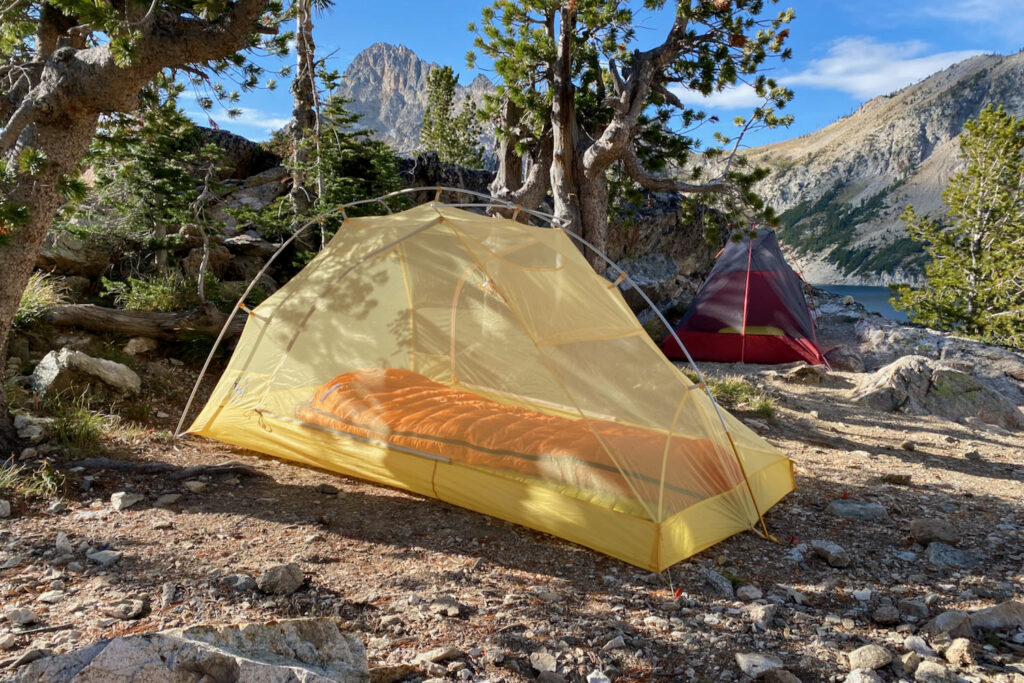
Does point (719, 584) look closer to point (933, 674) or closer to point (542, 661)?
point (933, 674)

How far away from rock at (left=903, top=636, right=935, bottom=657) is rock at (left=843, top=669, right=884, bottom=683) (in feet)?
1.26

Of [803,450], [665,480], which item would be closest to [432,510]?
[665,480]

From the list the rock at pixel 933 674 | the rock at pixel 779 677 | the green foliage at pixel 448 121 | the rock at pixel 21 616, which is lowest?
the rock at pixel 779 677

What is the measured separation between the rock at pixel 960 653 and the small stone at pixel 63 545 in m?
4.37

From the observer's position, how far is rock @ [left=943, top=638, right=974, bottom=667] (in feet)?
9.35

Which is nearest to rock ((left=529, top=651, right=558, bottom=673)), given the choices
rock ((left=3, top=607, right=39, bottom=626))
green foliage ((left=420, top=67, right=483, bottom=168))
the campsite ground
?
the campsite ground

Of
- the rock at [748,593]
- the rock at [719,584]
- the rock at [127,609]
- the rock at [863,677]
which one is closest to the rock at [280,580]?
the rock at [127,609]

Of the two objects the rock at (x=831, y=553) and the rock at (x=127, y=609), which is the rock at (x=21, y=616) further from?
the rock at (x=831, y=553)

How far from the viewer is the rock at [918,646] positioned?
2.96 meters

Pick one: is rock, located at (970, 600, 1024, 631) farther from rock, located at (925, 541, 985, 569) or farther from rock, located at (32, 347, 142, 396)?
rock, located at (32, 347, 142, 396)

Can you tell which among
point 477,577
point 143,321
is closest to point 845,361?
point 477,577

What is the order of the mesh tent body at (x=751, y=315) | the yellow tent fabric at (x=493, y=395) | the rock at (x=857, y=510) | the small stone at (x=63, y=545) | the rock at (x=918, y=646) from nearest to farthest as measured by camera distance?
the rock at (x=918, y=646) < the small stone at (x=63, y=545) < the yellow tent fabric at (x=493, y=395) < the rock at (x=857, y=510) < the mesh tent body at (x=751, y=315)

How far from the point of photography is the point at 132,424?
5793mm

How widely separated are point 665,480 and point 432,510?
162 cm
